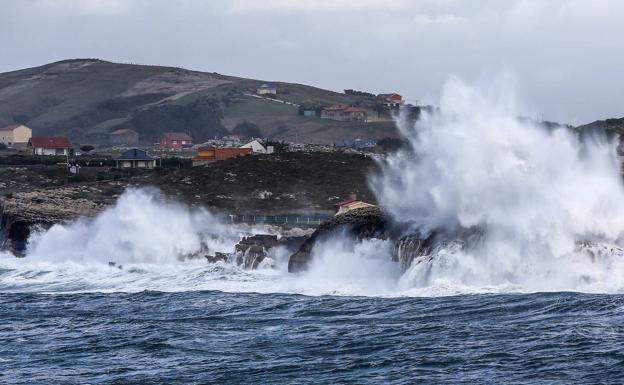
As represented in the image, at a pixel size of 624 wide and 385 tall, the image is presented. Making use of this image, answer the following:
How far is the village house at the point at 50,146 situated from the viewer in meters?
136

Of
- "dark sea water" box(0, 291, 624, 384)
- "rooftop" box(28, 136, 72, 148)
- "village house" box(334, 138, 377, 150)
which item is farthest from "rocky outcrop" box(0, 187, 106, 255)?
"village house" box(334, 138, 377, 150)

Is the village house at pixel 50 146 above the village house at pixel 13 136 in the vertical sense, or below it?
below

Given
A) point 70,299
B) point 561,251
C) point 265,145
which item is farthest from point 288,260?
point 265,145

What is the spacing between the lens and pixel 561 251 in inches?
1672

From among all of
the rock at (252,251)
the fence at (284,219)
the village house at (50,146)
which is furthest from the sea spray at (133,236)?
the village house at (50,146)

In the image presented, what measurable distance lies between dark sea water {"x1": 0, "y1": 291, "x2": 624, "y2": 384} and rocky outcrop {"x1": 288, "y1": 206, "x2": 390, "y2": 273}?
25.1 ft

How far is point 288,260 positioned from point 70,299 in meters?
10.7

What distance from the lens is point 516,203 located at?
4491 cm

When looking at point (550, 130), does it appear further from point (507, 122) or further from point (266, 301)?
point (266, 301)

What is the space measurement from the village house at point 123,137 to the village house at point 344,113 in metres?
27.2

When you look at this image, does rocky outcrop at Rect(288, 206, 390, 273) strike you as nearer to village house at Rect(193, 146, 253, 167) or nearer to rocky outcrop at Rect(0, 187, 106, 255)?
rocky outcrop at Rect(0, 187, 106, 255)

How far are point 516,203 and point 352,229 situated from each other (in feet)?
30.2

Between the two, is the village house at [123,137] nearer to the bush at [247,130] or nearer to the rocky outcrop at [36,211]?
the bush at [247,130]

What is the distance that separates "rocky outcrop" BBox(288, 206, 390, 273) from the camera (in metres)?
51.0
